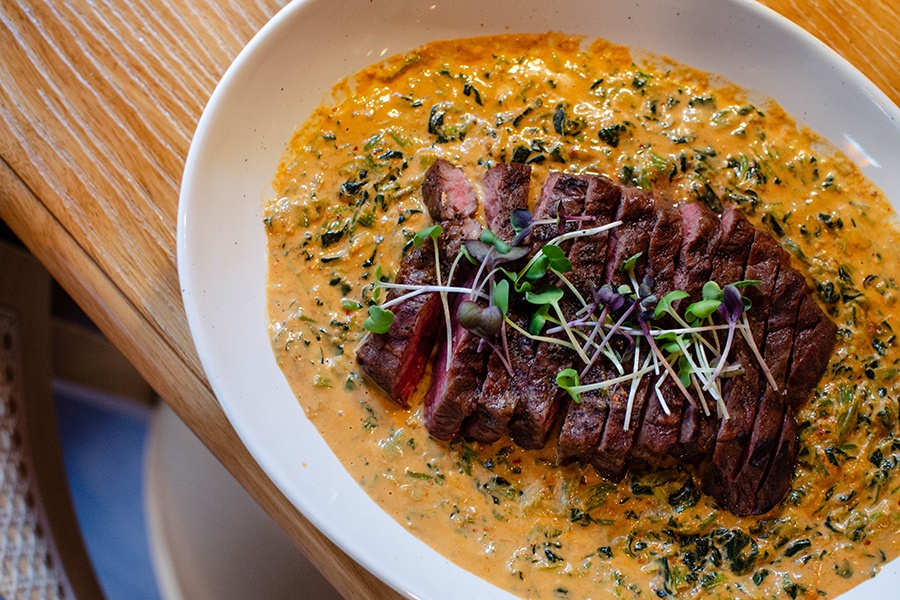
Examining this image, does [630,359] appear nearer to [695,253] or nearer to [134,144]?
[695,253]

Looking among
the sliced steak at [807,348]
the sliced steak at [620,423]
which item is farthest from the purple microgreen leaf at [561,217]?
the sliced steak at [807,348]

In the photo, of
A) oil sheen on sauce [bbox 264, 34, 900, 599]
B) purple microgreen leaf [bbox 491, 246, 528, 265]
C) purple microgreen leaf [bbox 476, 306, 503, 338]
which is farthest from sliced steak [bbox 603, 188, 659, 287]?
purple microgreen leaf [bbox 476, 306, 503, 338]

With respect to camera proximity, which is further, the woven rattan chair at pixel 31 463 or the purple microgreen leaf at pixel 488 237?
the woven rattan chair at pixel 31 463

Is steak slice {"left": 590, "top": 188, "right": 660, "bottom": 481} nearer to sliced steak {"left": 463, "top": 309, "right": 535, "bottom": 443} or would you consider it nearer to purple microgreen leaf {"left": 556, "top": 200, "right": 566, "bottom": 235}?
purple microgreen leaf {"left": 556, "top": 200, "right": 566, "bottom": 235}

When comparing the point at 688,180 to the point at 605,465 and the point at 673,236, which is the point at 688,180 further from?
the point at 605,465

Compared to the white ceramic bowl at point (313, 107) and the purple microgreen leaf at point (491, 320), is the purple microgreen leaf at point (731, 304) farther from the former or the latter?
the white ceramic bowl at point (313, 107)

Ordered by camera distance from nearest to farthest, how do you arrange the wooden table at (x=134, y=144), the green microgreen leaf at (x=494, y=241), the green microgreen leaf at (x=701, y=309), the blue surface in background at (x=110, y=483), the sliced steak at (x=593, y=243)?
the green microgreen leaf at (x=701, y=309) < the green microgreen leaf at (x=494, y=241) < the sliced steak at (x=593, y=243) < the wooden table at (x=134, y=144) < the blue surface in background at (x=110, y=483)

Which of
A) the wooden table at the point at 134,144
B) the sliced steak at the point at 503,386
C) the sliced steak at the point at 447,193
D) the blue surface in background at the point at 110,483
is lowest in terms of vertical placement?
the blue surface in background at the point at 110,483

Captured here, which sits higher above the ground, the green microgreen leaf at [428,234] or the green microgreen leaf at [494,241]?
the green microgreen leaf at [494,241]
